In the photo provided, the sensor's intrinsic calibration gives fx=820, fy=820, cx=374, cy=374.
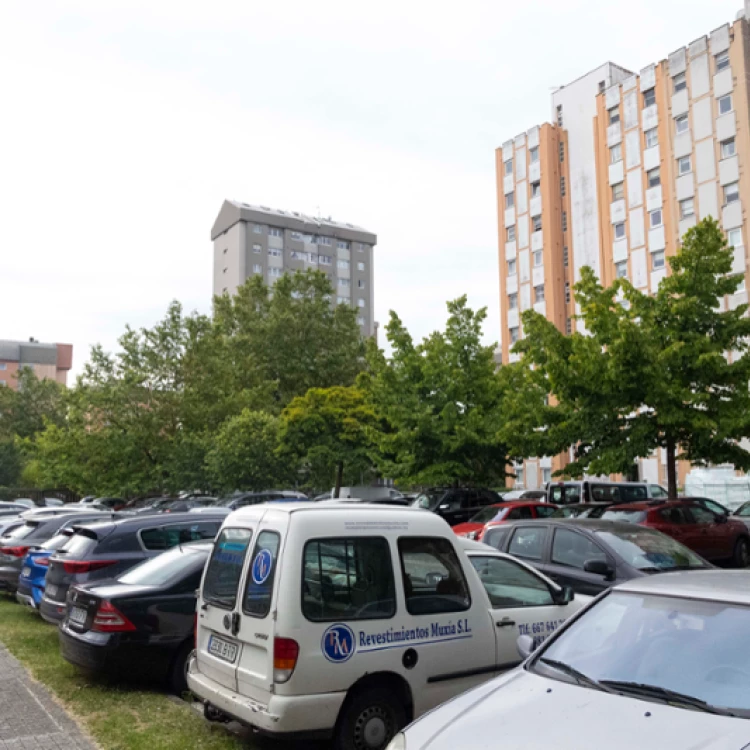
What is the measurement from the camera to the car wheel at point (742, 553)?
17.3 meters

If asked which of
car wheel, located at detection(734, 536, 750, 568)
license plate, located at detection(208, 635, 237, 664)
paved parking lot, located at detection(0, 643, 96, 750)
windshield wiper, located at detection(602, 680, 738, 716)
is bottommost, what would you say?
paved parking lot, located at detection(0, 643, 96, 750)

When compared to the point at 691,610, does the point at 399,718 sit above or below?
below

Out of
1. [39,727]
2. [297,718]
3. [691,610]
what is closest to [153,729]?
[39,727]

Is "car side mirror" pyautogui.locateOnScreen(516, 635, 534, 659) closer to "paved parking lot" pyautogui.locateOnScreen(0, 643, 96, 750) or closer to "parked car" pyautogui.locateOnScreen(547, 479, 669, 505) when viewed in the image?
"paved parking lot" pyautogui.locateOnScreen(0, 643, 96, 750)

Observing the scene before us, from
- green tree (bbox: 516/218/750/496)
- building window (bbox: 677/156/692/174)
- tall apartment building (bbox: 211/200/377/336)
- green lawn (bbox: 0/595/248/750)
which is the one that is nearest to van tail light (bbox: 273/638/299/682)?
green lawn (bbox: 0/595/248/750)

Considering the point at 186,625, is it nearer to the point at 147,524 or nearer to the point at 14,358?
the point at 147,524

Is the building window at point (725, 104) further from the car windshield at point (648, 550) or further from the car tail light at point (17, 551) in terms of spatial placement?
the car tail light at point (17, 551)

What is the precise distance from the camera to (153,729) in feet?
21.9

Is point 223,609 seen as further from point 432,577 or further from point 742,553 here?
A: point 742,553

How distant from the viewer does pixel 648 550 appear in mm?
9273

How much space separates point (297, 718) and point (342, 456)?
28.7 m

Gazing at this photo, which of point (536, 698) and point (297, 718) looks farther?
point (297, 718)

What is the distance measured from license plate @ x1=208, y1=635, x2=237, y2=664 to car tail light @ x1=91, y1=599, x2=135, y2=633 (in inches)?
70.4

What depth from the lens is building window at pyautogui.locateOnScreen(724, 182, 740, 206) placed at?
141ft
